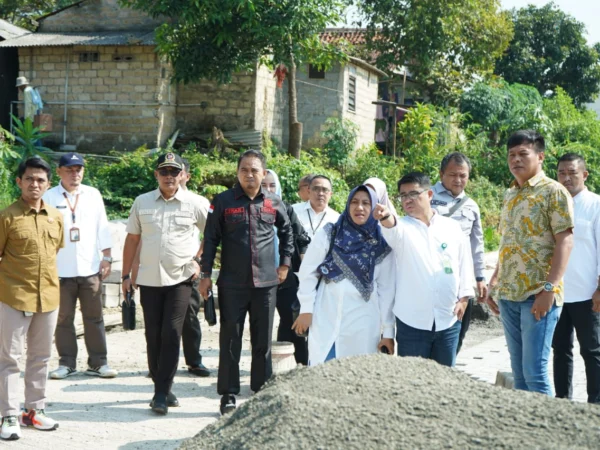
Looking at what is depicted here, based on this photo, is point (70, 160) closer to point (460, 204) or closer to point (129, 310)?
point (129, 310)

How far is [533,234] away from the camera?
198 inches

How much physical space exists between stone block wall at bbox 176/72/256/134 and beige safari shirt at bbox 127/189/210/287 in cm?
1438

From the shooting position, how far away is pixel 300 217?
25.4ft

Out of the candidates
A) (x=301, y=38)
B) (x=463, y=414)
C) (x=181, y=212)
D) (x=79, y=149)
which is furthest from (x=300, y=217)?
(x=79, y=149)

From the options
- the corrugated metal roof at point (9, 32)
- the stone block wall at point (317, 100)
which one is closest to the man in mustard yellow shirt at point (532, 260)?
the stone block wall at point (317, 100)

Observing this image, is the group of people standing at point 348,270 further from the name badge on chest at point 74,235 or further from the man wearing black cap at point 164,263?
the name badge on chest at point 74,235

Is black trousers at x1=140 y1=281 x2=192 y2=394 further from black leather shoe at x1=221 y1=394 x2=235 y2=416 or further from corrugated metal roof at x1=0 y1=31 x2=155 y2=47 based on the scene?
corrugated metal roof at x1=0 y1=31 x2=155 y2=47

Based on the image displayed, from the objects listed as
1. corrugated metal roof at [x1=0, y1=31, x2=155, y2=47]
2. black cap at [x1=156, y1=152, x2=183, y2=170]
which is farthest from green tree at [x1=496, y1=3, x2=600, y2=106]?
black cap at [x1=156, y1=152, x2=183, y2=170]

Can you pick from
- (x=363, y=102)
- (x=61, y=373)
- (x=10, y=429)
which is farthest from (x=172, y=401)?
(x=363, y=102)

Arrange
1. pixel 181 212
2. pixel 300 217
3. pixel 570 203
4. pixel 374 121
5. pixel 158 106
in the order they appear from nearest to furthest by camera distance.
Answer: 1. pixel 570 203
2. pixel 181 212
3. pixel 300 217
4. pixel 158 106
5. pixel 374 121

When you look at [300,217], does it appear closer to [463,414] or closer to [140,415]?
[140,415]

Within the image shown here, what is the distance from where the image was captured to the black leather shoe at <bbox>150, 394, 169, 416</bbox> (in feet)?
20.1

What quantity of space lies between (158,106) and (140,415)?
1510cm

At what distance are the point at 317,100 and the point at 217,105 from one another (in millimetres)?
3982
